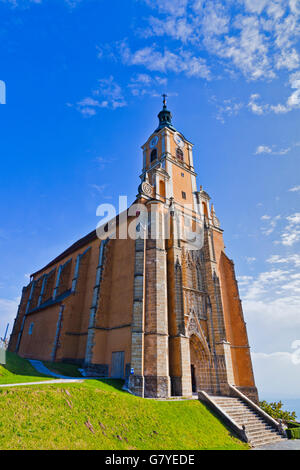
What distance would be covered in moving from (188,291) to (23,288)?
33.9m

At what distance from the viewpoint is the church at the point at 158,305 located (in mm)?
19812

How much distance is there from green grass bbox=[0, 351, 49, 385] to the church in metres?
4.22

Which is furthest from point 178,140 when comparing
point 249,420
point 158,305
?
point 249,420

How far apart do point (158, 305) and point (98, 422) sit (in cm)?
959

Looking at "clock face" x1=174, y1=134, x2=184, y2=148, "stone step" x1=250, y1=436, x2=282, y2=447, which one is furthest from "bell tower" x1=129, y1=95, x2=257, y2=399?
"stone step" x1=250, y1=436, x2=282, y2=447

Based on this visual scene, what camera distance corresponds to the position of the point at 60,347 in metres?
24.4

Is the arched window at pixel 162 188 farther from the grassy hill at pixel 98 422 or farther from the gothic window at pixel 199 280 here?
the grassy hill at pixel 98 422

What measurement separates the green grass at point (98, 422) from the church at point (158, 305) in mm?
3374

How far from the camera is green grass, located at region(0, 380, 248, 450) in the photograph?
9779mm

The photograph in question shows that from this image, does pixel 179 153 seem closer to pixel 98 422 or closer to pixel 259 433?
pixel 259 433

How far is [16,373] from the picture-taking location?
699 inches

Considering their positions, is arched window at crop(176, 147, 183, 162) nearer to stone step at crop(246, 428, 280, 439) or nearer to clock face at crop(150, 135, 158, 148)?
clock face at crop(150, 135, 158, 148)

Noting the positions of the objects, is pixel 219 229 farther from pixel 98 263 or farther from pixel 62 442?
pixel 62 442
